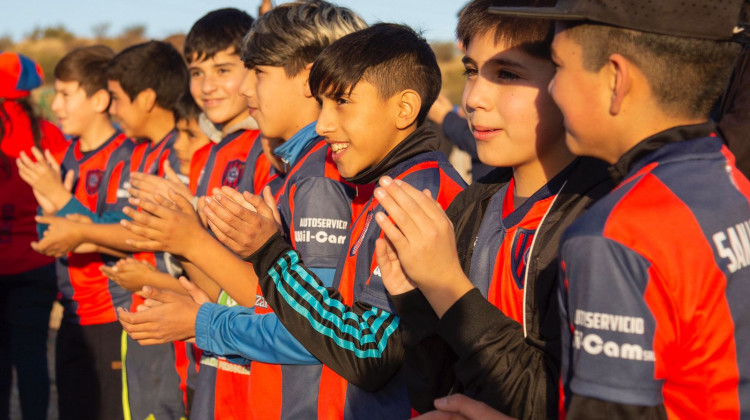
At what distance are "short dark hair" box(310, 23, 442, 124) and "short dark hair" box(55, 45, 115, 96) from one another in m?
3.92

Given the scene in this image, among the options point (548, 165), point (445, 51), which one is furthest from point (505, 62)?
point (445, 51)

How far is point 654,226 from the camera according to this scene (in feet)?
4.75

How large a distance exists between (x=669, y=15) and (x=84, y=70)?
5561 millimetres

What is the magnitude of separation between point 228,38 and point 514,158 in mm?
2792

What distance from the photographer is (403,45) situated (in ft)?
9.60

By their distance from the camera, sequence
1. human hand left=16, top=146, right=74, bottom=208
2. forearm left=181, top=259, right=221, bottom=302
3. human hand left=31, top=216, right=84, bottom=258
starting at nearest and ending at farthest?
forearm left=181, top=259, right=221, bottom=302 → human hand left=31, top=216, right=84, bottom=258 → human hand left=16, top=146, right=74, bottom=208

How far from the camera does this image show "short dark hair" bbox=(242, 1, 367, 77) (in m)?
3.49

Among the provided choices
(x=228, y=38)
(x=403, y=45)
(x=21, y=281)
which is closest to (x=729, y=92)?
(x=403, y=45)

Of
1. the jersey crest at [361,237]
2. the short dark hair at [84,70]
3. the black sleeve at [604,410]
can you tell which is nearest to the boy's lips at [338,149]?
the jersey crest at [361,237]

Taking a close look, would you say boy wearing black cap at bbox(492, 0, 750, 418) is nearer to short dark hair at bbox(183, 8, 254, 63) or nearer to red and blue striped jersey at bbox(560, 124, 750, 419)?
red and blue striped jersey at bbox(560, 124, 750, 419)

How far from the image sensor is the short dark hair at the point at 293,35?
11.4 feet

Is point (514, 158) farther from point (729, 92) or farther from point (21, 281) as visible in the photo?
point (21, 281)

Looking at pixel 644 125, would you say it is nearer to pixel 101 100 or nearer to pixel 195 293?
pixel 195 293

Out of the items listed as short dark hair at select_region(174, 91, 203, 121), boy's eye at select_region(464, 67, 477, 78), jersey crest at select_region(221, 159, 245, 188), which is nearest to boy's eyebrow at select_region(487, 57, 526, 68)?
boy's eye at select_region(464, 67, 477, 78)
